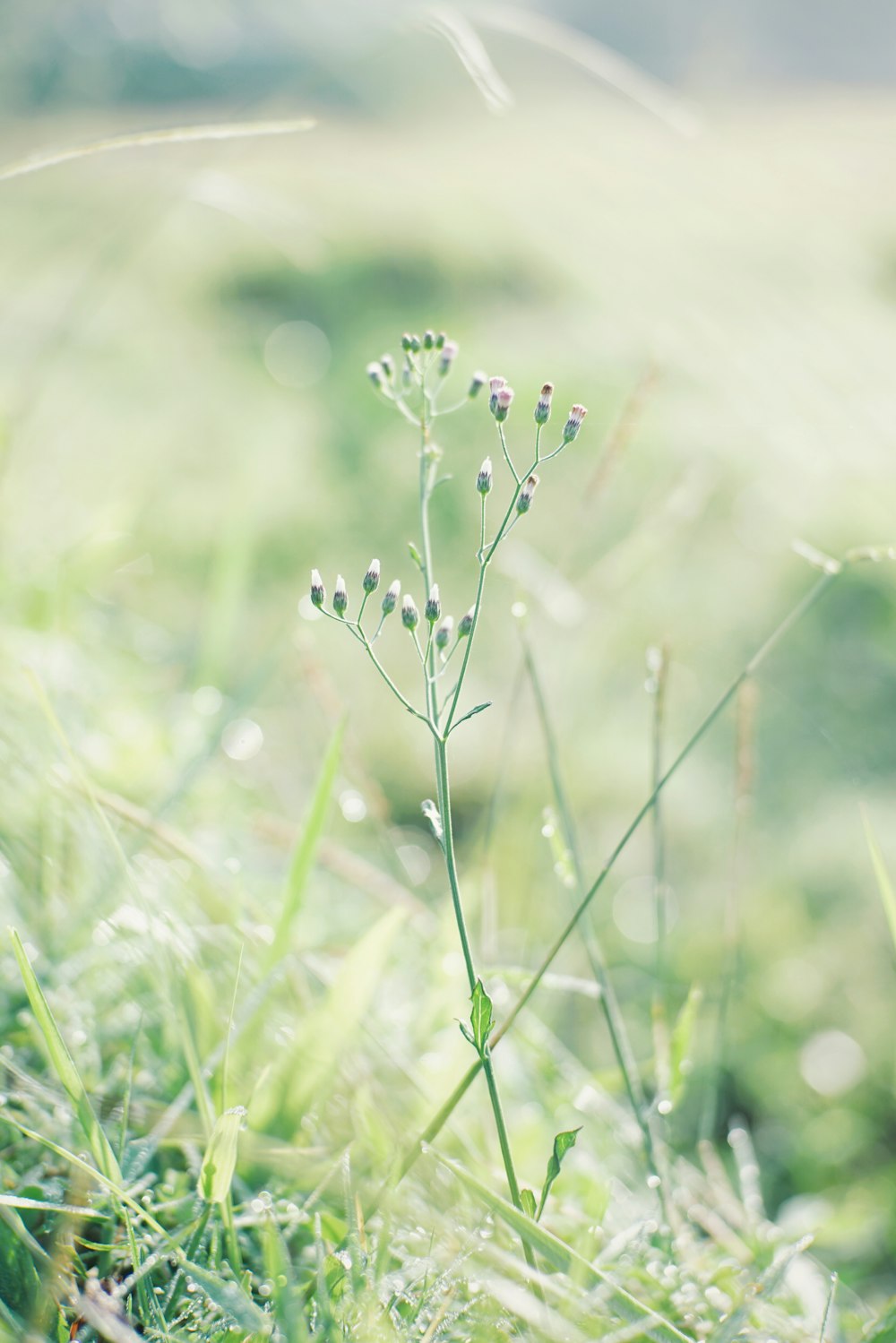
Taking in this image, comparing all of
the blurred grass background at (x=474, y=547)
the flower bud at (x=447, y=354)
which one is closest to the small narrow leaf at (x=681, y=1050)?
the blurred grass background at (x=474, y=547)

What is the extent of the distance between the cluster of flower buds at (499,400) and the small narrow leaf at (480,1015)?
0.67 feet

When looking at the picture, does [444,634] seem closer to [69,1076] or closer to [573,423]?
[573,423]

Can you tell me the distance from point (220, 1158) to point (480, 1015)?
A: 0.13 m

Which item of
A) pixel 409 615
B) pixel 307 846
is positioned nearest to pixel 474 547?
pixel 307 846

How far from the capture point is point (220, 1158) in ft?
1.20

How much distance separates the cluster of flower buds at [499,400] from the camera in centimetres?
35

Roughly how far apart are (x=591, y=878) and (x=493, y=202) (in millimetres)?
2095

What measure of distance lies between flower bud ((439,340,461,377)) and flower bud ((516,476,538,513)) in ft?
0.23

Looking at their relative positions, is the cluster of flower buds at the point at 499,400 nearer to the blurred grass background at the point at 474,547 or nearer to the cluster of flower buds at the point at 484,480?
the cluster of flower buds at the point at 484,480

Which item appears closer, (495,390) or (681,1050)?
(495,390)

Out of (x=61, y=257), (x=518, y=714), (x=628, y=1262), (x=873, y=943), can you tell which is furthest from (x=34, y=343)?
(x=628, y=1262)

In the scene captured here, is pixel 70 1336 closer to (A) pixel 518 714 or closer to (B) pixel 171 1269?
(B) pixel 171 1269

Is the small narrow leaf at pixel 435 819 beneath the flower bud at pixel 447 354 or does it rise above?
beneath

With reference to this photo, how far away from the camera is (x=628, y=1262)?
43cm
